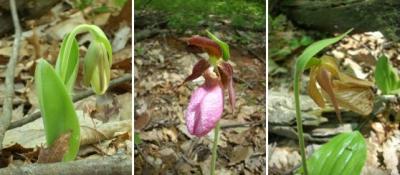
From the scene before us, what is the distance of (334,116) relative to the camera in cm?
180

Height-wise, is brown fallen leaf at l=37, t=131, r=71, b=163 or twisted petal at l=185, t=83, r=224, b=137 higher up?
twisted petal at l=185, t=83, r=224, b=137

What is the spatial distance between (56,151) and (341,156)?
2.65 ft

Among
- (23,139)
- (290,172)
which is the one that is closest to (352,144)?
(290,172)

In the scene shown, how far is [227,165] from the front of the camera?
68.4 inches

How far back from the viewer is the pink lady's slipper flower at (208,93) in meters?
1.41

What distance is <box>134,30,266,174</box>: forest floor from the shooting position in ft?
5.69

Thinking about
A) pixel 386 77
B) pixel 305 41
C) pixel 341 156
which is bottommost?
pixel 341 156

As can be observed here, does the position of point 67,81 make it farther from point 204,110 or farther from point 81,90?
point 204,110

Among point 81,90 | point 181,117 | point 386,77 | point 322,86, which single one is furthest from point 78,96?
point 386,77

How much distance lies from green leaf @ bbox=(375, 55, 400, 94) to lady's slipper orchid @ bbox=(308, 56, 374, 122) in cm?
3

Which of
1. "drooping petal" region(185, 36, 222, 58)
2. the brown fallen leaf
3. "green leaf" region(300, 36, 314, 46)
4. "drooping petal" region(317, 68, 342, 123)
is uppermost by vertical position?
"drooping petal" region(185, 36, 222, 58)

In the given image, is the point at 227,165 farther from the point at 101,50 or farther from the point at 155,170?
the point at 101,50

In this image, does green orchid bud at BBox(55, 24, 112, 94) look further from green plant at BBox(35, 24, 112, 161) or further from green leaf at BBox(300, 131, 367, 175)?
green leaf at BBox(300, 131, 367, 175)

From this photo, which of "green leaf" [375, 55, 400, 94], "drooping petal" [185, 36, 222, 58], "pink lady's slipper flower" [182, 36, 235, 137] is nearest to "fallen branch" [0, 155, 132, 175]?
"pink lady's slipper flower" [182, 36, 235, 137]
